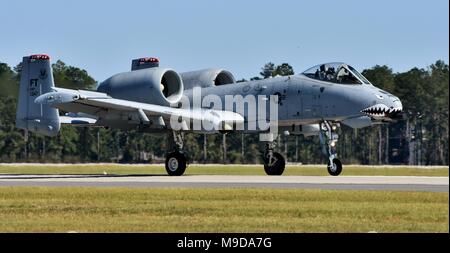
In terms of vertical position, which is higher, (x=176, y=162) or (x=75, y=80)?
(x=75, y=80)

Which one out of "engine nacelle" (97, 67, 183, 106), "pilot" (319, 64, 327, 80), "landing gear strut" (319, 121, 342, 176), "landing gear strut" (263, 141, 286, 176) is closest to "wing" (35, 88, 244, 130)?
"engine nacelle" (97, 67, 183, 106)

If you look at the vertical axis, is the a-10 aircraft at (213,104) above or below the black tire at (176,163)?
above

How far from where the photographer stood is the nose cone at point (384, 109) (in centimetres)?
3469

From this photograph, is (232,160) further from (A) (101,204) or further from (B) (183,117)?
(A) (101,204)

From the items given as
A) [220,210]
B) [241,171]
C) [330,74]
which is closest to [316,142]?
[241,171]

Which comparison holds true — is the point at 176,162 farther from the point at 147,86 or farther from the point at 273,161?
the point at 273,161

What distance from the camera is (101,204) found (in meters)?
21.8

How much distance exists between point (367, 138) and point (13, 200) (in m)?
76.1

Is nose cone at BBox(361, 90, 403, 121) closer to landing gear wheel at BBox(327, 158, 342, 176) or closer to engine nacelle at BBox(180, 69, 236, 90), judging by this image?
landing gear wheel at BBox(327, 158, 342, 176)

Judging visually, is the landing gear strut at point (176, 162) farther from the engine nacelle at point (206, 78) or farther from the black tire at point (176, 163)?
the engine nacelle at point (206, 78)

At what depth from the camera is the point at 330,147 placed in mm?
36094

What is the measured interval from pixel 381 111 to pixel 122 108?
938cm

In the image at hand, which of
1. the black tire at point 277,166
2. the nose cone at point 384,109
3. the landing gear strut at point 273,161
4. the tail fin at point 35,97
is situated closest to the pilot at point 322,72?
the nose cone at point 384,109
